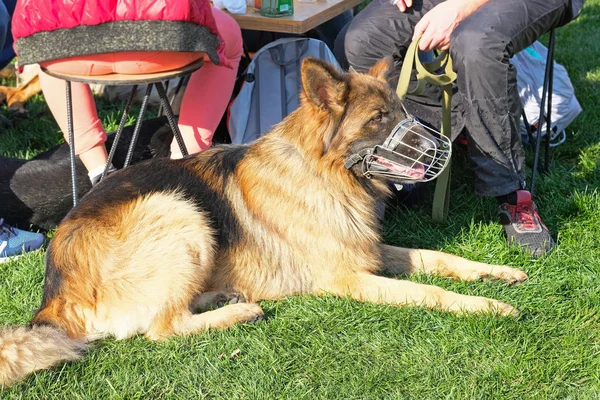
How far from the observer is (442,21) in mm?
3820

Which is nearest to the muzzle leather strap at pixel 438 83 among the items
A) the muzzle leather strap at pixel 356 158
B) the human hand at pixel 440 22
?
the human hand at pixel 440 22

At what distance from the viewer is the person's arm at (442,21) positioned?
3.80 meters

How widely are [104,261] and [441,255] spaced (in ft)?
5.67

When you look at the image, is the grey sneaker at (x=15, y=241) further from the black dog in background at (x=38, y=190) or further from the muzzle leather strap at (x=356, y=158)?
the muzzle leather strap at (x=356, y=158)

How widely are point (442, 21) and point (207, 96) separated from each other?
1422mm

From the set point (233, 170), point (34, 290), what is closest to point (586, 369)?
point (233, 170)

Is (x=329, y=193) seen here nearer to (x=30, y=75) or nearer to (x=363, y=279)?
(x=363, y=279)

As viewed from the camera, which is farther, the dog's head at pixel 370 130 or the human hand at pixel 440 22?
the human hand at pixel 440 22

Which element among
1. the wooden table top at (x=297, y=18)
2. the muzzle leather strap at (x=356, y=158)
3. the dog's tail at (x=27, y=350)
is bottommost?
the dog's tail at (x=27, y=350)

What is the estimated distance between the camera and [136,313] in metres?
3.08

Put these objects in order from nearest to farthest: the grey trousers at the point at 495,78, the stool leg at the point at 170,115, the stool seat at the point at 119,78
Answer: the stool seat at the point at 119,78
the grey trousers at the point at 495,78
the stool leg at the point at 170,115

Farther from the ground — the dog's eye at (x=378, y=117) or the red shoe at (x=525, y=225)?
the dog's eye at (x=378, y=117)

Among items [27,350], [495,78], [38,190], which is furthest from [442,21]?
[27,350]

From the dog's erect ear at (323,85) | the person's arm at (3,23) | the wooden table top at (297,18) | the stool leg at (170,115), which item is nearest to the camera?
the dog's erect ear at (323,85)
